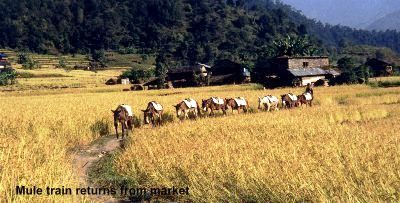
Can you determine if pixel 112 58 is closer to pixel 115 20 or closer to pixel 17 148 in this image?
pixel 115 20

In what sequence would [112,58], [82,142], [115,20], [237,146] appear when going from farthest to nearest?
1. [115,20]
2. [112,58]
3. [82,142]
4. [237,146]

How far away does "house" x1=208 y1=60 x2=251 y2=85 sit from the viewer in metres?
69.7

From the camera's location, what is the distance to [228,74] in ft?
236

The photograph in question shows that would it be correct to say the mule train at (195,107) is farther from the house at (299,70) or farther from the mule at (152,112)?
the house at (299,70)

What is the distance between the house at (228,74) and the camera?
69.7 metres

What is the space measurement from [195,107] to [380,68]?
217 ft

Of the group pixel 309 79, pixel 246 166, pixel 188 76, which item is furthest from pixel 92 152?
pixel 188 76

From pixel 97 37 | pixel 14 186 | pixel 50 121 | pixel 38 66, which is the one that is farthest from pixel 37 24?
pixel 14 186

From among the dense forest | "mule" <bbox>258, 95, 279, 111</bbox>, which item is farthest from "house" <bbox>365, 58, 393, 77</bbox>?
the dense forest

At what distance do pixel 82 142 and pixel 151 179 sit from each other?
28.5 ft

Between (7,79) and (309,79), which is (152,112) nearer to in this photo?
(309,79)

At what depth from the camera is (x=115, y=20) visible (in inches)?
7643

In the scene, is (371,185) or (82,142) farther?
(82,142)

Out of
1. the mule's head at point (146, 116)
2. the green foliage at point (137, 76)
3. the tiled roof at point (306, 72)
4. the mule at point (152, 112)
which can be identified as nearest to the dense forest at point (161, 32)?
the green foliage at point (137, 76)
